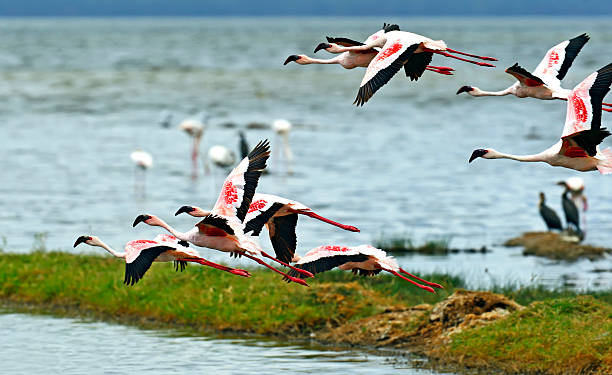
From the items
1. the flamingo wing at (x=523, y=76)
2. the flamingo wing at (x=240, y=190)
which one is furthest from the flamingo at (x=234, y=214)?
the flamingo wing at (x=523, y=76)

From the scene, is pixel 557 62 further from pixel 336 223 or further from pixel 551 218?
pixel 551 218

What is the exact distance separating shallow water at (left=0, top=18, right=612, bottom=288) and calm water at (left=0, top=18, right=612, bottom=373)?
0.07 meters

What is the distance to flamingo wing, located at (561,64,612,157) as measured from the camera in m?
8.41

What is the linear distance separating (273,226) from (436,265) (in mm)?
8350

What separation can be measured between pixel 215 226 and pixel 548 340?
13.9 ft

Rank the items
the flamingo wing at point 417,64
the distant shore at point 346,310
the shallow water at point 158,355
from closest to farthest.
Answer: the flamingo wing at point 417,64
the distant shore at point 346,310
the shallow water at point 158,355

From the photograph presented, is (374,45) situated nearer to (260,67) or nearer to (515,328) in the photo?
(515,328)

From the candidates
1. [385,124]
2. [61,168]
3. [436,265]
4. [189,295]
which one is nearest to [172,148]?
[61,168]

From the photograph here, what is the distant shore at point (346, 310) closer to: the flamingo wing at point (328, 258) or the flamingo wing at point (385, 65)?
the flamingo wing at point (328, 258)

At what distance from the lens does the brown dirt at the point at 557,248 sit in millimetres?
18891

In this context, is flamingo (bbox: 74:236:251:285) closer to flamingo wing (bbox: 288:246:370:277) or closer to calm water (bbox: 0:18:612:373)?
flamingo wing (bbox: 288:246:370:277)

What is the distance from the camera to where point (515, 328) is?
11.9 m

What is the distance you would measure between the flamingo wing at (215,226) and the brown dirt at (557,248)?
10.8 meters

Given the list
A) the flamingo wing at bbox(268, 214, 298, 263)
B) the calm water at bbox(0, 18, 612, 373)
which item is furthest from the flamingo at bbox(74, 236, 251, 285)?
the calm water at bbox(0, 18, 612, 373)
